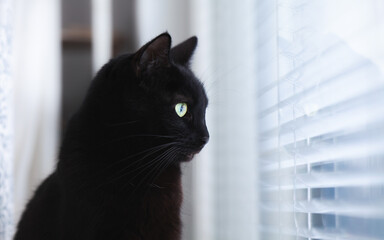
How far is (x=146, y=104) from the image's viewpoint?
2.93 ft

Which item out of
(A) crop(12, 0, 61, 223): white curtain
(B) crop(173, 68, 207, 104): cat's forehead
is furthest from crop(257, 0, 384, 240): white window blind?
(A) crop(12, 0, 61, 223): white curtain

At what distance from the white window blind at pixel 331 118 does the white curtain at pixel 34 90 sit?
1.60m

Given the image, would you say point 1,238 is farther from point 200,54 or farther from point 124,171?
point 200,54

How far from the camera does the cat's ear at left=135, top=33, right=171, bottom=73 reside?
832 millimetres

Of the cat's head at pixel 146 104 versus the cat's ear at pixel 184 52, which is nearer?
the cat's head at pixel 146 104

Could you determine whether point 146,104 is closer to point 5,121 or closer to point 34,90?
point 5,121

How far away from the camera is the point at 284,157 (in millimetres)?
967

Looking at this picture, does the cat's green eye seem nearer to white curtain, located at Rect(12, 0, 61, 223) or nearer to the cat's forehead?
the cat's forehead

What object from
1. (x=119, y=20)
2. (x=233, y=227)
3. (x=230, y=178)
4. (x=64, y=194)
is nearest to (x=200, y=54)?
(x=230, y=178)

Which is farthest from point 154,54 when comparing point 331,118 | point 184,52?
point 331,118

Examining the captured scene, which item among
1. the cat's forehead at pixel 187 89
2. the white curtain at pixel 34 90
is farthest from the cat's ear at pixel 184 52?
the white curtain at pixel 34 90

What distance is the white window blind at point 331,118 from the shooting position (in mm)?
627

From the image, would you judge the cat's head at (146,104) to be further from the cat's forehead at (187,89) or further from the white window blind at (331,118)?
the white window blind at (331,118)

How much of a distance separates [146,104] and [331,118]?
37 centimetres
